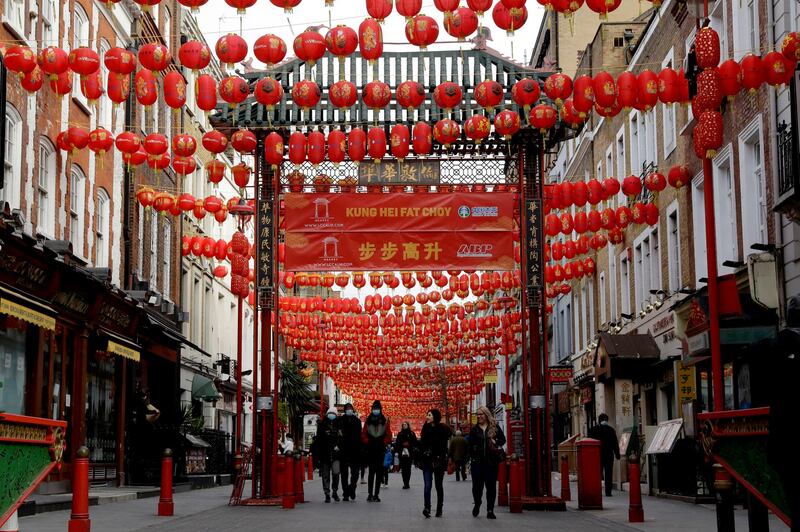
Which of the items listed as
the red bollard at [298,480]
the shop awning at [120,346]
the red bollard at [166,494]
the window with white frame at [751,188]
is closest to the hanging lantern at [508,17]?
the window with white frame at [751,188]

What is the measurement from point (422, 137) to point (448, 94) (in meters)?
2.37

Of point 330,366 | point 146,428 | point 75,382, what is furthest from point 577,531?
point 330,366

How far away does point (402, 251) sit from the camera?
2273cm

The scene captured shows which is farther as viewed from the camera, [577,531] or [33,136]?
[33,136]

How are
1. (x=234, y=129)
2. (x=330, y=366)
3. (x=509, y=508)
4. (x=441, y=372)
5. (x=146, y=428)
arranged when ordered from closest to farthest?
(x=509, y=508)
(x=234, y=129)
(x=146, y=428)
(x=330, y=366)
(x=441, y=372)

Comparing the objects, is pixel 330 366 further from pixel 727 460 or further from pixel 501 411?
pixel 727 460

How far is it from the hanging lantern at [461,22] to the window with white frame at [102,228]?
48.6 feet

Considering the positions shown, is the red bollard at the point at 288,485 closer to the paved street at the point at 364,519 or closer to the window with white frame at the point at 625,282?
the paved street at the point at 364,519

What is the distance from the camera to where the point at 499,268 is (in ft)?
74.4

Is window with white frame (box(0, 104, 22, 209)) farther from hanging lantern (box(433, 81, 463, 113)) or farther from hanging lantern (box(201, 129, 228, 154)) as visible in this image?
hanging lantern (box(433, 81, 463, 113))

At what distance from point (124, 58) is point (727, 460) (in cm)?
1078

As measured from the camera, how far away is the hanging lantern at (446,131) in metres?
21.0

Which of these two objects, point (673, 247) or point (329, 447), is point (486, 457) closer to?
point (329, 447)

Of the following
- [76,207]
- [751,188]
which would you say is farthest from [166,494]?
[751,188]
